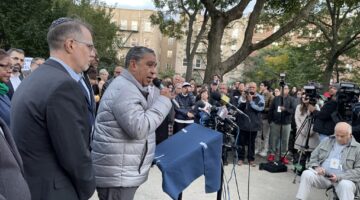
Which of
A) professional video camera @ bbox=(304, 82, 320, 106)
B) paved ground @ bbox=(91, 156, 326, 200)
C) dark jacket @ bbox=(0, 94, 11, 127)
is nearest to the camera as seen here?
dark jacket @ bbox=(0, 94, 11, 127)

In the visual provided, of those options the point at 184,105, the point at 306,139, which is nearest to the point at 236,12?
the point at 184,105

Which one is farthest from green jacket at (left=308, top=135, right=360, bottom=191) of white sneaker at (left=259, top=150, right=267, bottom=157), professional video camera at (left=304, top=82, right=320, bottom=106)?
white sneaker at (left=259, top=150, right=267, bottom=157)

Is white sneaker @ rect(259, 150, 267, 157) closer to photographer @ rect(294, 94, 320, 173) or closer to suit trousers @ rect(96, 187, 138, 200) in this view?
photographer @ rect(294, 94, 320, 173)

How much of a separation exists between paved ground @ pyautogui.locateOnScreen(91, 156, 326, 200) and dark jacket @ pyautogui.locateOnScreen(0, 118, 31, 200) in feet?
12.7

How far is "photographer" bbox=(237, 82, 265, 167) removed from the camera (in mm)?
7719

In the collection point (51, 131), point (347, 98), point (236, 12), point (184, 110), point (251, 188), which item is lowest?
point (251, 188)

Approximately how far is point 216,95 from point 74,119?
2268mm

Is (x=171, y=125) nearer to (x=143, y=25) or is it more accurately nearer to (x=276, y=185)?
(x=276, y=185)

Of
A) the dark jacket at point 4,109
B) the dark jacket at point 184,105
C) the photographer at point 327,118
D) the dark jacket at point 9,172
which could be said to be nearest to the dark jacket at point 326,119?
the photographer at point 327,118

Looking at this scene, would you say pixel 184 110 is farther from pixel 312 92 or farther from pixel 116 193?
pixel 116 193

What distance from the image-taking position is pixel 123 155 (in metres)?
2.53

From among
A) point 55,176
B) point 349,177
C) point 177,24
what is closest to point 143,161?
point 55,176

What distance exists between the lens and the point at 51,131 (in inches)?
70.6

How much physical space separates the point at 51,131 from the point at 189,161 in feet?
5.00
